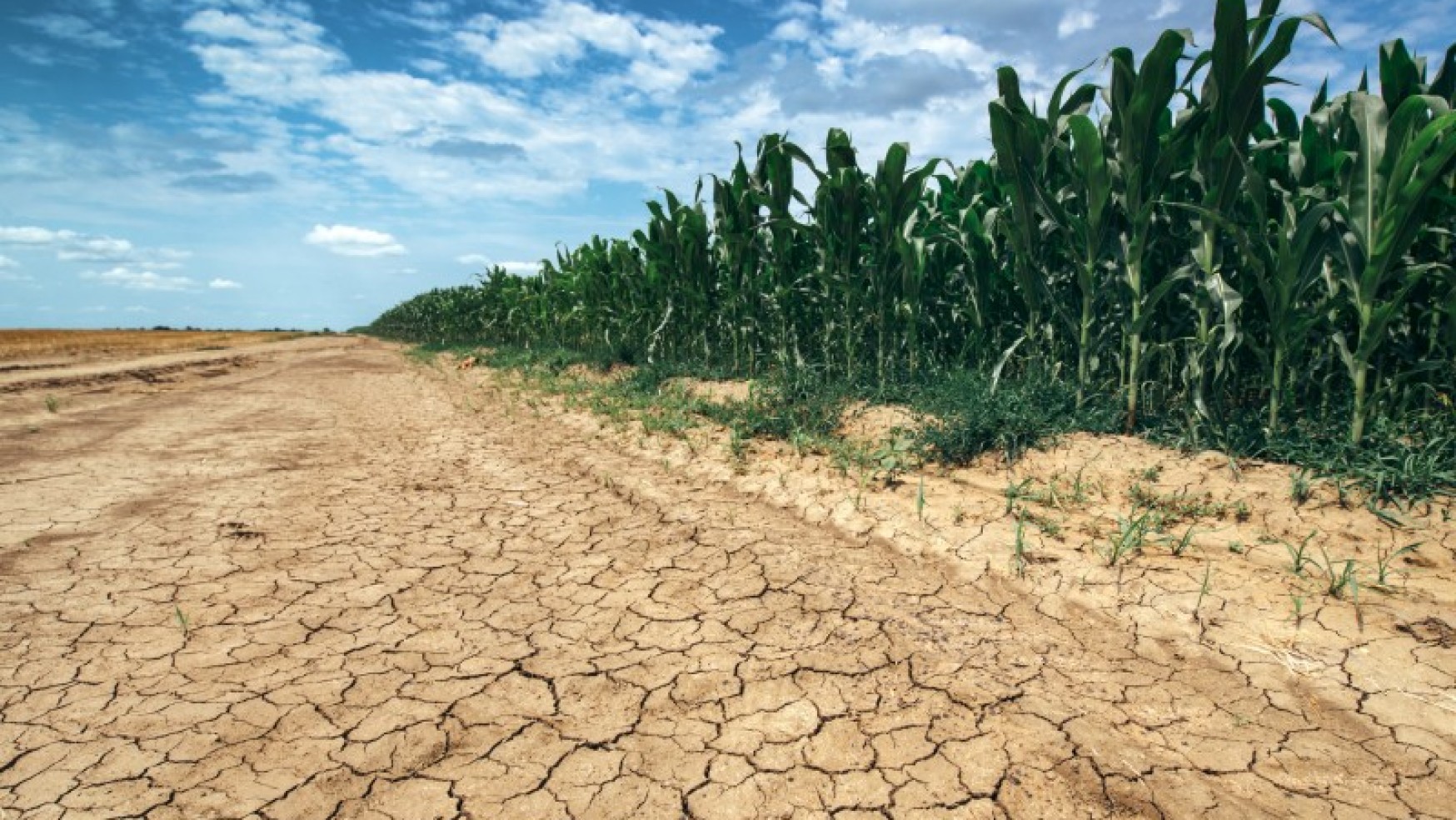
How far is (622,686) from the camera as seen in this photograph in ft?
6.13

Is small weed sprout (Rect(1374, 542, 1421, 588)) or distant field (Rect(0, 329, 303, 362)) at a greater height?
distant field (Rect(0, 329, 303, 362))

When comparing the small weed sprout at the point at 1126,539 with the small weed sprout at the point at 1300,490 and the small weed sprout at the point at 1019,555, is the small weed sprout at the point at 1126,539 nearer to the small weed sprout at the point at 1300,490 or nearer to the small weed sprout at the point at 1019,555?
the small weed sprout at the point at 1019,555

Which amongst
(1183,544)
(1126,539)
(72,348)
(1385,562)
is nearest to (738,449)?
(1126,539)

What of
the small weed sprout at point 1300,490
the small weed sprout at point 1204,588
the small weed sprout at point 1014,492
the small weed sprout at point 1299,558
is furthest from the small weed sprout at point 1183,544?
the small weed sprout at point 1014,492

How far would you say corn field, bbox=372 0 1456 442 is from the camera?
2764mm

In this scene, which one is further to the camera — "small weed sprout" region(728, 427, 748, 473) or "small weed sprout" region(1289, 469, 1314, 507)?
"small weed sprout" region(728, 427, 748, 473)

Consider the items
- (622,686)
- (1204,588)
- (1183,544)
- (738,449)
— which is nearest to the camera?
(622,686)

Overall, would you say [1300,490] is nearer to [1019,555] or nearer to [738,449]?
[1019,555]

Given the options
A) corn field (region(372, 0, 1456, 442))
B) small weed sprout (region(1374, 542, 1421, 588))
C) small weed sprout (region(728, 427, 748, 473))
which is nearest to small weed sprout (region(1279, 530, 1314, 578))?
small weed sprout (region(1374, 542, 1421, 588))

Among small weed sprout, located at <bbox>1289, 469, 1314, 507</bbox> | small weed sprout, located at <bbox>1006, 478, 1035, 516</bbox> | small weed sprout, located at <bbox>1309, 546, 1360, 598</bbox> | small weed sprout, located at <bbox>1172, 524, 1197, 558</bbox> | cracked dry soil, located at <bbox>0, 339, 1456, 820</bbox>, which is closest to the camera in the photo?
cracked dry soil, located at <bbox>0, 339, 1456, 820</bbox>

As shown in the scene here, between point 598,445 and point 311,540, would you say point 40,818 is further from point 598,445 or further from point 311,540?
point 598,445

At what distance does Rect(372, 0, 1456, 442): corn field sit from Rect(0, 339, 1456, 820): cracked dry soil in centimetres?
163

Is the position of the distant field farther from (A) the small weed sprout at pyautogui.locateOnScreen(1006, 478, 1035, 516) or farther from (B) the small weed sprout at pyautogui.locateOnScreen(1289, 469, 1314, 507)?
(B) the small weed sprout at pyautogui.locateOnScreen(1289, 469, 1314, 507)

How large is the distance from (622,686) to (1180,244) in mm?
3609
